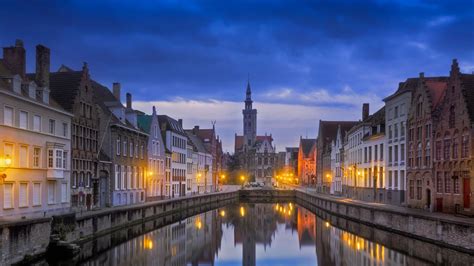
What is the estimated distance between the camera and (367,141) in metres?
64.6

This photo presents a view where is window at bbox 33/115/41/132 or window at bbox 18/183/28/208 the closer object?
window at bbox 18/183/28/208

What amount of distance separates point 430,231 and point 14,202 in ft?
79.0

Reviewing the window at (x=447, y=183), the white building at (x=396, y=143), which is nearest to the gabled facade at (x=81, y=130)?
the window at (x=447, y=183)

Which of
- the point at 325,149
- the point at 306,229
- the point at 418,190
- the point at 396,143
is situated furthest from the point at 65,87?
the point at 325,149

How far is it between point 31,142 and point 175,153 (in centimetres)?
4208

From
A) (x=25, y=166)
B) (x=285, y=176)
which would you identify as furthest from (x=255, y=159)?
(x=25, y=166)

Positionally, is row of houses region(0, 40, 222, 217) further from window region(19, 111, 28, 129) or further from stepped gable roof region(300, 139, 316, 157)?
stepped gable roof region(300, 139, 316, 157)

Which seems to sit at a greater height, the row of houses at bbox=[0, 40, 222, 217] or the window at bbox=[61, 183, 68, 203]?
the row of houses at bbox=[0, 40, 222, 217]

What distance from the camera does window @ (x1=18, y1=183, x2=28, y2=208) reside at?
34.8 metres

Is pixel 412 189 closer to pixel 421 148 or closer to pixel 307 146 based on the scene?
pixel 421 148

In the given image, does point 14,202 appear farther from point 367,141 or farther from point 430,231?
point 367,141

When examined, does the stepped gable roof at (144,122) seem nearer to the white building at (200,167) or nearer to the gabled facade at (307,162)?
the white building at (200,167)

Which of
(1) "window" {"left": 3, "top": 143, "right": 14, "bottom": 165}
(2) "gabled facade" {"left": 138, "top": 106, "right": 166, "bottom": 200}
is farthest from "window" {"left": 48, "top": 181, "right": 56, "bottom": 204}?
(2) "gabled facade" {"left": 138, "top": 106, "right": 166, "bottom": 200}

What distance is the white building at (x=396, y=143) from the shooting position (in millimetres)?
51500
